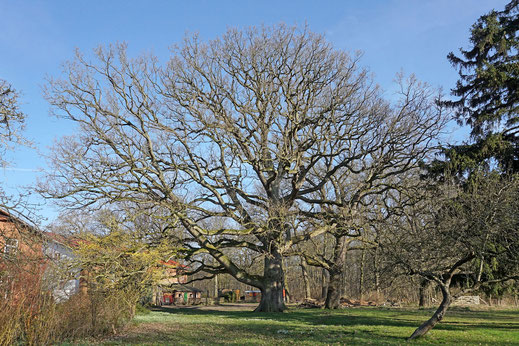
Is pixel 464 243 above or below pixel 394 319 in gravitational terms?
above

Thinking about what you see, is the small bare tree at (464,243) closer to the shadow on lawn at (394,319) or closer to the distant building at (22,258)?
the shadow on lawn at (394,319)

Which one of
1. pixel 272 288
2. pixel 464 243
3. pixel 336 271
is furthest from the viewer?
pixel 336 271

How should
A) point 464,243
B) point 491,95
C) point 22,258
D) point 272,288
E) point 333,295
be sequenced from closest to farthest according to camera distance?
point 22,258, point 464,243, point 491,95, point 272,288, point 333,295

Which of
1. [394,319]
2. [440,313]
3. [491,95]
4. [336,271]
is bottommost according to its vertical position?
[394,319]

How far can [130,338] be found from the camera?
501 inches

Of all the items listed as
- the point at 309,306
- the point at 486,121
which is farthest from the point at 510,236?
the point at 309,306

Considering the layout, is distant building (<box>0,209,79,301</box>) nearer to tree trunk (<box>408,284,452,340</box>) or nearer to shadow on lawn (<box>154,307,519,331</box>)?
tree trunk (<box>408,284,452,340</box>)

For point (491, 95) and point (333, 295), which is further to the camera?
point (333, 295)

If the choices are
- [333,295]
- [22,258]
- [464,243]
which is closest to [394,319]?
[464,243]

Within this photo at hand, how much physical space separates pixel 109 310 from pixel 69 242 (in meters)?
7.64

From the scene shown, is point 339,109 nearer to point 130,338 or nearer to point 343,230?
point 343,230

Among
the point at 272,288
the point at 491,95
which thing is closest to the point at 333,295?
the point at 272,288

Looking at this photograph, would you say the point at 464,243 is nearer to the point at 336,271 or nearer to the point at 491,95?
the point at 491,95

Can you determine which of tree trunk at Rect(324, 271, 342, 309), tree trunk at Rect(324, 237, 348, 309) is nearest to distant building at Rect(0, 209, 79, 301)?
tree trunk at Rect(324, 237, 348, 309)
